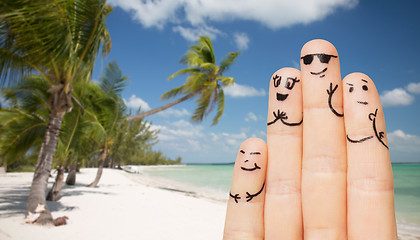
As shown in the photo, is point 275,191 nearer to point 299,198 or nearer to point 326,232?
point 299,198

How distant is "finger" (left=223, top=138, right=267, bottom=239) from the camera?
1.40 m

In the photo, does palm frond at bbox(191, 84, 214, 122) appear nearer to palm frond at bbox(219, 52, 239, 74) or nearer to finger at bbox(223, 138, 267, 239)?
palm frond at bbox(219, 52, 239, 74)

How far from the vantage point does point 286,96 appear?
147 centimetres

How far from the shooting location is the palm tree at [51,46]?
12.3ft

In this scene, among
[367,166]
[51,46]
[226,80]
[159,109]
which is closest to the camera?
[367,166]

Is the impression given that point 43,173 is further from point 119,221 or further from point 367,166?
point 367,166

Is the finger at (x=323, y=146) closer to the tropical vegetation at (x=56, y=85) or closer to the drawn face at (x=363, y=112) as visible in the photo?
the drawn face at (x=363, y=112)

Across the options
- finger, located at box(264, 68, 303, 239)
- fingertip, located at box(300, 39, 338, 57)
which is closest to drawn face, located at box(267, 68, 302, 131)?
finger, located at box(264, 68, 303, 239)

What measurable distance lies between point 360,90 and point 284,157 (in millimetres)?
543

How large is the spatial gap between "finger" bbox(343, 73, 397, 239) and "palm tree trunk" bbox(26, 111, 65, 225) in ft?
18.1

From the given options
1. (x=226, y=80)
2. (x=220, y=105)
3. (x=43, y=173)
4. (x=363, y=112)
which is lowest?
(x=43, y=173)

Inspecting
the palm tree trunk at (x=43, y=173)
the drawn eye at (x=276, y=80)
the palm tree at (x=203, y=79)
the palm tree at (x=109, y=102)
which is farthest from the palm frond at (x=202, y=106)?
the drawn eye at (x=276, y=80)

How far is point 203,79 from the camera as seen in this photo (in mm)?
11539

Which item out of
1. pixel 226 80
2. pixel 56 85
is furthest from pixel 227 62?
pixel 56 85
